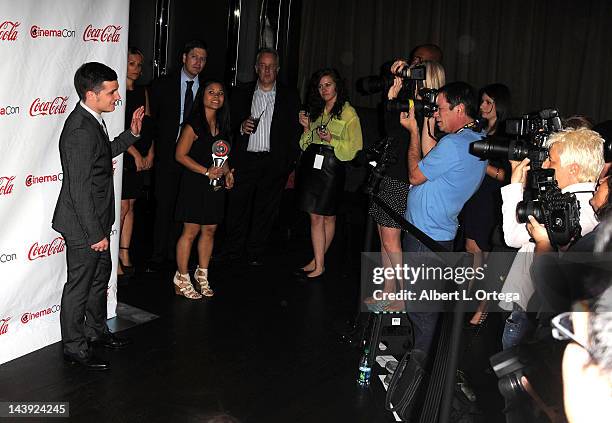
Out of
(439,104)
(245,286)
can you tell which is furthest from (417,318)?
(245,286)

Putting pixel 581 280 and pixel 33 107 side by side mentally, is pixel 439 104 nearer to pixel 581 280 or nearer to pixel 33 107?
pixel 33 107

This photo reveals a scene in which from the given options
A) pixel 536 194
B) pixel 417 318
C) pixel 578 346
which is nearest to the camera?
pixel 578 346

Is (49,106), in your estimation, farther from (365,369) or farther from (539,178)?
(539,178)

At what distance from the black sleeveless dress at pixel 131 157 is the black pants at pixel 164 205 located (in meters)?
0.18

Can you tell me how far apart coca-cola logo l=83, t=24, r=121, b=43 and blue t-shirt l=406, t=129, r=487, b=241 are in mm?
1703

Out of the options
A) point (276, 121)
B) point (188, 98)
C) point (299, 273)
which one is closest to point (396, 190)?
point (299, 273)

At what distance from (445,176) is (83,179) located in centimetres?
162

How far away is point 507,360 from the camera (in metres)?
→ 2.07

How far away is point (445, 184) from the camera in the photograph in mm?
→ 3268

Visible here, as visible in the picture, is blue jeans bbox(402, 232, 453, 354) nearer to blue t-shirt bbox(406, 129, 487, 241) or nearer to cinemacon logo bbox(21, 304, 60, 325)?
blue t-shirt bbox(406, 129, 487, 241)

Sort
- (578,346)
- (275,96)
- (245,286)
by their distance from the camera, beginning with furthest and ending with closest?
(275,96)
(245,286)
(578,346)

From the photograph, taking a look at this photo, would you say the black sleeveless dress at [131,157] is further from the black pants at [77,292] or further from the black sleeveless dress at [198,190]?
the black pants at [77,292]

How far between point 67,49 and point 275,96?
199 cm

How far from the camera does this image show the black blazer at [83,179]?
10.4ft
